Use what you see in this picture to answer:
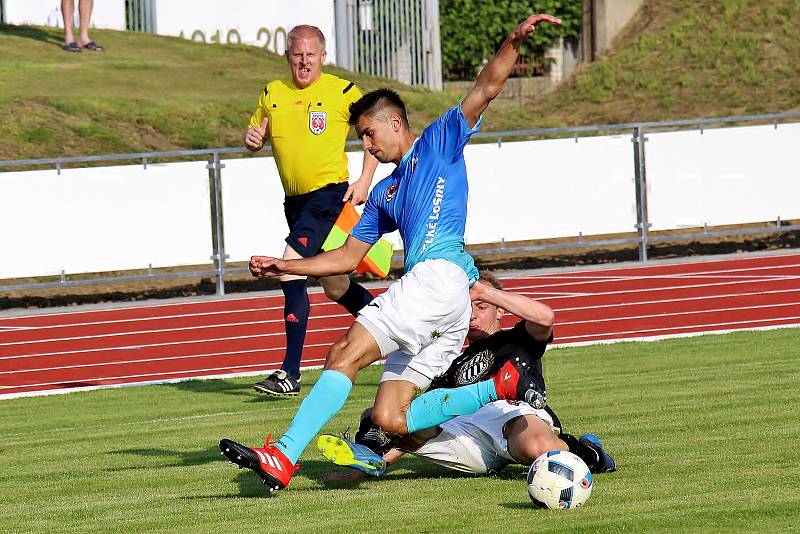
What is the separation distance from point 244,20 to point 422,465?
23905 millimetres

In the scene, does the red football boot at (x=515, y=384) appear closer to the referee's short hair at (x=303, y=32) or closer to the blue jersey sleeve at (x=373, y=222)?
the blue jersey sleeve at (x=373, y=222)

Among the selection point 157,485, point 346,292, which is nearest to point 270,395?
point 346,292

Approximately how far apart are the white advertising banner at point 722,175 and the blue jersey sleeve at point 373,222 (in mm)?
12160

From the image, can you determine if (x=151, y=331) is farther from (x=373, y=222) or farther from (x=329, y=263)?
(x=373, y=222)

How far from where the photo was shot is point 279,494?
6.68 m

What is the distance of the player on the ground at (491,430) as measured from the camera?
22.2ft

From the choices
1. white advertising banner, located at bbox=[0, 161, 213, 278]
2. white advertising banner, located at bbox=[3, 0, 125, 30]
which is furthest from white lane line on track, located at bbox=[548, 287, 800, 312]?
white advertising banner, located at bbox=[3, 0, 125, 30]

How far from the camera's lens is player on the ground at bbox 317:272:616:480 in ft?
22.2

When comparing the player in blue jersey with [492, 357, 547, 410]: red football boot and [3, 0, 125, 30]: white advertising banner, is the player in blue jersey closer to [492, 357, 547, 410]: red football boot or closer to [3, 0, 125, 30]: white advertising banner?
[492, 357, 547, 410]: red football boot

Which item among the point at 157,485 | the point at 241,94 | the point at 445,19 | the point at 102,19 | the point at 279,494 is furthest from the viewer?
the point at 445,19

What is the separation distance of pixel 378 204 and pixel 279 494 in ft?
5.17

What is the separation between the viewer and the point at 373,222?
24.0 ft

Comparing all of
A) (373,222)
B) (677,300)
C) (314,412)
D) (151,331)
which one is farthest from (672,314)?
(314,412)

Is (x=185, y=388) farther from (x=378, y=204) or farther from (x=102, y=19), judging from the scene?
(x=102, y=19)
